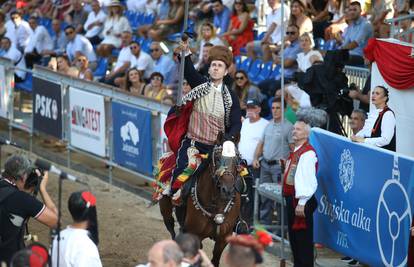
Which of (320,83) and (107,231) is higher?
(320,83)

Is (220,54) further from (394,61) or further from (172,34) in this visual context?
(172,34)

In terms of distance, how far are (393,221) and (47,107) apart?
9438 millimetres

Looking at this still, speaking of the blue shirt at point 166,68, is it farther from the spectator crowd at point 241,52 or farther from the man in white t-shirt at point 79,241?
the man in white t-shirt at point 79,241

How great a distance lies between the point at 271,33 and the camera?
18750mm

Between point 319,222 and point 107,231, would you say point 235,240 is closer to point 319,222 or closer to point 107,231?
point 319,222

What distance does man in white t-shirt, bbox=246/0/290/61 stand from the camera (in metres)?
18.5

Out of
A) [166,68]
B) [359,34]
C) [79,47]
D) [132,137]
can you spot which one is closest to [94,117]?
[132,137]

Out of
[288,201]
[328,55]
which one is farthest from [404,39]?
[288,201]

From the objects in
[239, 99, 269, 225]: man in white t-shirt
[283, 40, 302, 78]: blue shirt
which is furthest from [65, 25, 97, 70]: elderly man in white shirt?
[239, 99, 269, 225]: man in white t-shirt

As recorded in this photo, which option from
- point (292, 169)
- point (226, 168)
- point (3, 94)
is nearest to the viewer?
point (226, 168)

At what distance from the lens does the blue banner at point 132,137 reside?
1623cm

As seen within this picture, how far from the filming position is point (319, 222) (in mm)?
12633

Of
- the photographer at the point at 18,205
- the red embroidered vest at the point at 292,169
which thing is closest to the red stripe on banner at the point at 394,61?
the red embroidered vest at the point at 292,169

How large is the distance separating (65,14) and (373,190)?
50.9 feet
